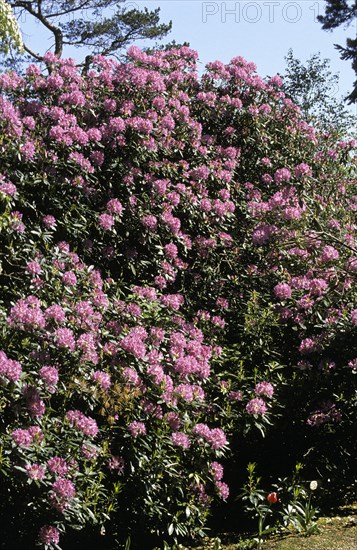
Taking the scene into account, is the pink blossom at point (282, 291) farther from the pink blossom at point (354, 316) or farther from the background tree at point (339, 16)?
the background tree at point (339, 16)

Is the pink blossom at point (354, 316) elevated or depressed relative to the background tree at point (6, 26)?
depressed

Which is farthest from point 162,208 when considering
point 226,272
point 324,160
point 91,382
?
point 324,160

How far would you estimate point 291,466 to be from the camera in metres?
5.04

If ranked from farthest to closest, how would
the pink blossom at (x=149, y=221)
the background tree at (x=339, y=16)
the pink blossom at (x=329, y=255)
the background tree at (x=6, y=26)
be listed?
the background tree at (x=339, y=16)
the background tree at (x=6, y=26)
the pink blossom at (x=329, y=255)
the pink blossom at (x=149, y=221)

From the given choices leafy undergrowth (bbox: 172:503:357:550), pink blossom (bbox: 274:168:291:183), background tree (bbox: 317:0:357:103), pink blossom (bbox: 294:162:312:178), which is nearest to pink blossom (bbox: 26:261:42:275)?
leafy undergrowth (bbox: 172:503:357:550)

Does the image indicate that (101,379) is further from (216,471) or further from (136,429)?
(216,471)

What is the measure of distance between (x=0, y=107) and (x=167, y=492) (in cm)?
274

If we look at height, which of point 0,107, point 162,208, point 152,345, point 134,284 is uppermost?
point 0,107

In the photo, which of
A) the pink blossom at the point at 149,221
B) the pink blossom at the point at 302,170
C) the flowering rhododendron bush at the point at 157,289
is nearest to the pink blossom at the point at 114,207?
the flowering rhododendron bush at the point at 157,289

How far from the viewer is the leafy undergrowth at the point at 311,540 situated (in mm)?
4051

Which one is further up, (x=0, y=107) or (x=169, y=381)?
(x=0, y=107)

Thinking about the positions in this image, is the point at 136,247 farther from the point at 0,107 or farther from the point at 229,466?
the point at 229,466

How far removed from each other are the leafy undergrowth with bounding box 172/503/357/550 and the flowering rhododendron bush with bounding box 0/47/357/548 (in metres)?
0.17

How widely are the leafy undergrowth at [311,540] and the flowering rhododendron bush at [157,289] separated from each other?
17 cm
